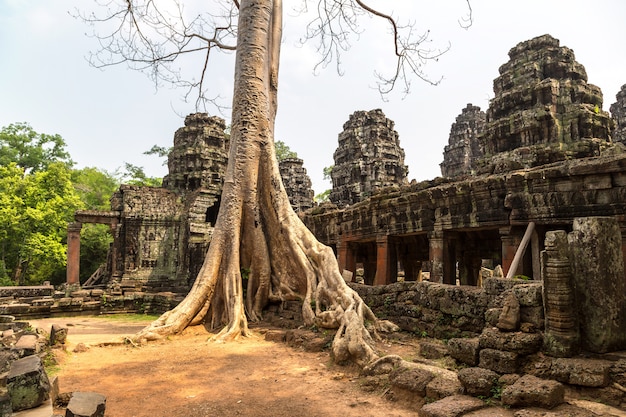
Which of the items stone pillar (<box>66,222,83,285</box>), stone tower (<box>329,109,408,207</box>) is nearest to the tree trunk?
stone pillar (<box>66,222,83,285</box>)

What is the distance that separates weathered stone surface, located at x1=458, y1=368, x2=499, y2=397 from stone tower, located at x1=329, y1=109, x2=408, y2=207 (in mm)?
17993

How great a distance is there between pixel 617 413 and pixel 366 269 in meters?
11.0

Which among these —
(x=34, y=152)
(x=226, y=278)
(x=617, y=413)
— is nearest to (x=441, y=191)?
(x=226, y=278)

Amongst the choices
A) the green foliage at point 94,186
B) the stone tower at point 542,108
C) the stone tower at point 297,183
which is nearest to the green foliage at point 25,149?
the green foliage at point 94,186

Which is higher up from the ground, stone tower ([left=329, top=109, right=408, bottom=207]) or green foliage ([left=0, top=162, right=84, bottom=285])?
stone tower ([left=329, top=109, right=408, bottom=207])

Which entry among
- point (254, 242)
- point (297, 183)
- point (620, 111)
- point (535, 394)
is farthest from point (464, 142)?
point (535, 394)

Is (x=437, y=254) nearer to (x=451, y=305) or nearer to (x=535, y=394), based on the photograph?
(x=451, y=305)

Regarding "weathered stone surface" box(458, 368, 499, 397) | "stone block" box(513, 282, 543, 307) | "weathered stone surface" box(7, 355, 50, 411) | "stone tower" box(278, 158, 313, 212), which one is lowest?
"weathered stone surface" box(458, 368, 499, 397)

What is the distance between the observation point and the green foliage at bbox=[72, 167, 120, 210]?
1104 inches

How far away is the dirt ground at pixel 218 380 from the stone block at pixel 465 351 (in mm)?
855

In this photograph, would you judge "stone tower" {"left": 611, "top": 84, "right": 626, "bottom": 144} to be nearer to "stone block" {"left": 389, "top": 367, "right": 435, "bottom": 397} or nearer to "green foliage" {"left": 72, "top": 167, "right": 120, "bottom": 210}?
"stone block" {"left": 389, "top": 367, "right": 435, "bottom": 397}

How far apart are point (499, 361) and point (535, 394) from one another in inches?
25.3

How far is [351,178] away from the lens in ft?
72.3

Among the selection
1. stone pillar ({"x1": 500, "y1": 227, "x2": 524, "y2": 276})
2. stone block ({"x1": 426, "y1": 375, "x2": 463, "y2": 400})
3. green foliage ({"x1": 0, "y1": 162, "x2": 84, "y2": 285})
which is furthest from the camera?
green foliage ({"x1": 0, "y1": 162, "x2": 84, "y2": 285})
